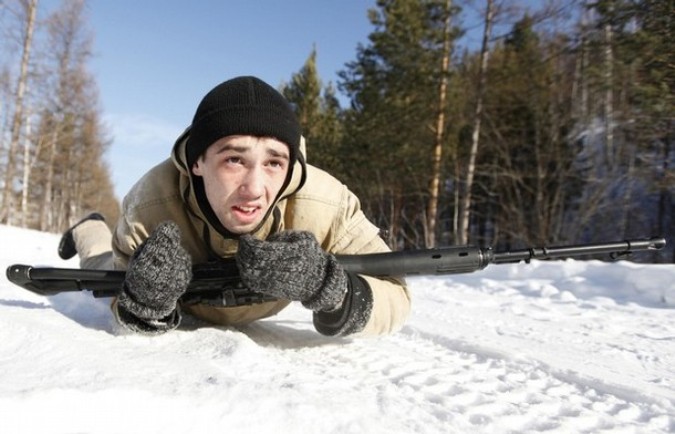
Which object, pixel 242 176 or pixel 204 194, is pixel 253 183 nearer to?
pixel 242 176

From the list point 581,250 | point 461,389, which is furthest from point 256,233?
point 581,250

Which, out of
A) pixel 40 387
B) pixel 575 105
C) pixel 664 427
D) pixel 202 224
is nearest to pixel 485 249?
pixel 664 427

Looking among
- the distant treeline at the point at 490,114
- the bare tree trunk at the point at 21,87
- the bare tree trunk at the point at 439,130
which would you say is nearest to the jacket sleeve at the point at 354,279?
the distant treeline at the point at 490,114

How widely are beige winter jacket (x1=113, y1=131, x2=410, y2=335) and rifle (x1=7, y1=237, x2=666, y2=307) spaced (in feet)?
0.28

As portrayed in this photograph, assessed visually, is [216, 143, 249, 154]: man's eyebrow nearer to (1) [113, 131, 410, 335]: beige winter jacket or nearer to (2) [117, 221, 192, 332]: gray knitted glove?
(1) [113, 131, 410, 335]: beige winter jacket

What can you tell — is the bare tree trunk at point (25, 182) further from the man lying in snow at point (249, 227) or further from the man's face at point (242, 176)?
the man's face at point (242, 176)

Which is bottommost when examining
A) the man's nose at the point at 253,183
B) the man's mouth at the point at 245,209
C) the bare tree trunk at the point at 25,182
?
the man's mouth at the point at 245,209

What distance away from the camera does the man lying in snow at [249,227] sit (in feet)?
4.58

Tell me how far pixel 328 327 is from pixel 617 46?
5572 millimetres

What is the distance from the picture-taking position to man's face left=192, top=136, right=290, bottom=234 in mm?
1566

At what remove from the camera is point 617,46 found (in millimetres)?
5344

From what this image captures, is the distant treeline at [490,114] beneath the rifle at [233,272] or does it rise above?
above

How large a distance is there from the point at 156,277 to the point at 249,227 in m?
0.39

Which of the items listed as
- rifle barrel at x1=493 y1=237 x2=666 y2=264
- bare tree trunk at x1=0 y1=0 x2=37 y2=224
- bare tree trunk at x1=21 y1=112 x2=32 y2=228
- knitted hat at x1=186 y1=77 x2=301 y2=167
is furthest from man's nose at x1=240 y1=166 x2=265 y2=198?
bare tree trunk at x1=21 y1=112 x2=32 y2=228
